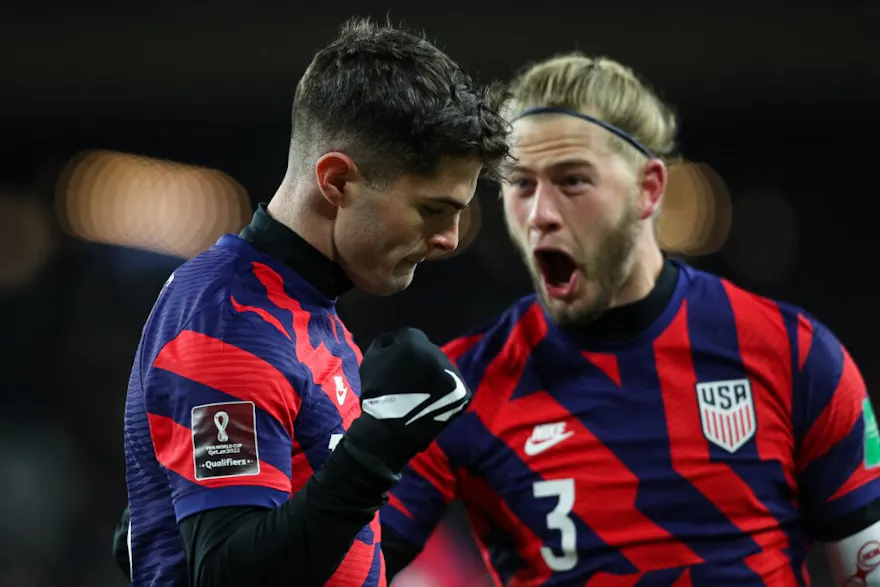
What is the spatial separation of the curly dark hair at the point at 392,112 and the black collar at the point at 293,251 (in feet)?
0.33

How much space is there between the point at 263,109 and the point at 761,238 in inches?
163

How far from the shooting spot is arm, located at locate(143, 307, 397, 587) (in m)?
1.46

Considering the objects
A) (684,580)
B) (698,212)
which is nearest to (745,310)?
(684,580)

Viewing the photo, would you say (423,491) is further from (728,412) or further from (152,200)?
(152,200)

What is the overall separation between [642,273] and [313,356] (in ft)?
3.60

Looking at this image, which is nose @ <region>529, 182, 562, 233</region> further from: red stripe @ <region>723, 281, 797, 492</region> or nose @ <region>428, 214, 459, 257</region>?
nose @ <region>428, 214, 459, 257</region>

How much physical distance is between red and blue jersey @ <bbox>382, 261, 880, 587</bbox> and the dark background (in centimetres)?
473

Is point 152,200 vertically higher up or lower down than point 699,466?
lower down

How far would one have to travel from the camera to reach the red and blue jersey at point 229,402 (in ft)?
4.95

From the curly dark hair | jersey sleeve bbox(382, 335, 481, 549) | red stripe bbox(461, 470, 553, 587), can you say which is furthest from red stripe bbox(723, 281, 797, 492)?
the curly dark hair

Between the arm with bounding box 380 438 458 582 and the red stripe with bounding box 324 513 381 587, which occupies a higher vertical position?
the red stripe with bounding box 324 513 381 587

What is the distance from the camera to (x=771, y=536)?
2359mm

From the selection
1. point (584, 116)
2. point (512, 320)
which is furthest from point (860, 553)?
point (584, 116)

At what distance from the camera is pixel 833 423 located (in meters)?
2.39
